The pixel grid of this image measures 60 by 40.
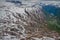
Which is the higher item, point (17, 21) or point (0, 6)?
point (0, 6)

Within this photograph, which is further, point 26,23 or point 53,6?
point 53,6

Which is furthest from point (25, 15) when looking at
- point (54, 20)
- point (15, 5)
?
point (54, 20)

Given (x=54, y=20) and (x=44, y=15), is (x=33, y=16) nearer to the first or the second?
(x=44, y=15)

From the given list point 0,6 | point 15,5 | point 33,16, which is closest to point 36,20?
point 33,16

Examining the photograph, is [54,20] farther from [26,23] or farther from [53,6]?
[26,23]

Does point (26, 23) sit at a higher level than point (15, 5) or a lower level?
lower

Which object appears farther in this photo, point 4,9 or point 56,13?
point 4,9

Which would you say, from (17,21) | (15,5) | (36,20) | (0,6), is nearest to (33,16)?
(36,20)

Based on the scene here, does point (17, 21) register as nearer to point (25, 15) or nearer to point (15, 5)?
point (25, 15)
